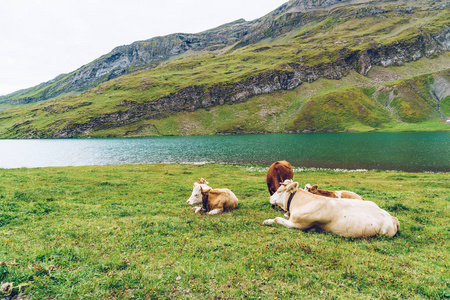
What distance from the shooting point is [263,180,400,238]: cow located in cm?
833

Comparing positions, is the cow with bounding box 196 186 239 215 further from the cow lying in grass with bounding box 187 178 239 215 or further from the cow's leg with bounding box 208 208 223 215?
the cow's leg with bounding box 208 208 223 215

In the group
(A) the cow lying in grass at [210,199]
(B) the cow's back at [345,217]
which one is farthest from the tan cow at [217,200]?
(B) the cow's back at [345,217]

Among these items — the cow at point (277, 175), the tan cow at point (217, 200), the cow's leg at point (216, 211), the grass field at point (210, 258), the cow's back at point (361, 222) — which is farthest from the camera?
the cow at point (277, 175)

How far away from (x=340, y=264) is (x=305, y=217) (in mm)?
2788

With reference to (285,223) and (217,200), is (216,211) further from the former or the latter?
(285,223)

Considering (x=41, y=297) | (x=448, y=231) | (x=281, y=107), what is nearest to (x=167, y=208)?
(x=41, y=297)

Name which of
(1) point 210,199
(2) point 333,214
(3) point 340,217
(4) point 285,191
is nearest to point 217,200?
(1) point 210,199

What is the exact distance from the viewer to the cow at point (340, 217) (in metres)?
8.33

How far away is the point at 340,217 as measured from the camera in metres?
8.63

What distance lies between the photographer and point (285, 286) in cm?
542

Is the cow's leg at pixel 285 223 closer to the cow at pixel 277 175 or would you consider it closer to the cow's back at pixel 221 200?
the cow's back at pixel 221 200

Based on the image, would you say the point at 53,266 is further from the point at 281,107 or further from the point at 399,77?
the point at 399,77

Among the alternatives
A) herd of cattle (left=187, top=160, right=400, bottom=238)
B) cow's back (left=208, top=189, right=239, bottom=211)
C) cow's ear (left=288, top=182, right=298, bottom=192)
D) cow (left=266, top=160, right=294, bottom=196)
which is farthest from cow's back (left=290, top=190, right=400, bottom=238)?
cow (left=266, top=160, right=294, bottom=196)

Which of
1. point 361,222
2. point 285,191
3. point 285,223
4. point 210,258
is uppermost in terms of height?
point 285,191
